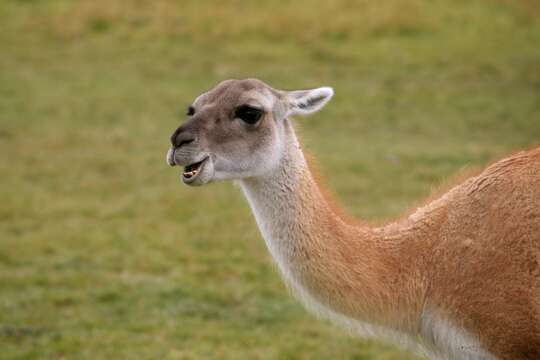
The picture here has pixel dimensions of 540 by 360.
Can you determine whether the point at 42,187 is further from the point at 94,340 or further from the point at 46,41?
the point at 46,41

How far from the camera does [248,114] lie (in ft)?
16.2

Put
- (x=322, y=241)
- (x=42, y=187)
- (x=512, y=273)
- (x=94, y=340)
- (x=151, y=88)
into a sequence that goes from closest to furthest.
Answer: (x=512, y=273), (x=322, y=241), (x=94, y=340), (x=42, y=187), (x=151, y=88)

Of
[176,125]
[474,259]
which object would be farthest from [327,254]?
[176,125]

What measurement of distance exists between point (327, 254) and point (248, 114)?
90cm

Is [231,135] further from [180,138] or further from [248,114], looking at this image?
[180,138]

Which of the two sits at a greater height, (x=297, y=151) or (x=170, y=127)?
(x=170, y=127)

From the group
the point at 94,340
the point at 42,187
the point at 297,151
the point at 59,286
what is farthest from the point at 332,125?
the point at 297,151

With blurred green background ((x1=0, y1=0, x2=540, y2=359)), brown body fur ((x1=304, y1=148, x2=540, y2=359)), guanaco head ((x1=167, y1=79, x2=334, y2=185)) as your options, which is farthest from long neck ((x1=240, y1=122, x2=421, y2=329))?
blurred green background ((x1=0, y1=0, x2=540, y2=359))

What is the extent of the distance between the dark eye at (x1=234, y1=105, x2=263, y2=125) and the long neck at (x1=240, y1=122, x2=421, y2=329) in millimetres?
276

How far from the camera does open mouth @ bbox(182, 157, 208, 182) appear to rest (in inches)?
187

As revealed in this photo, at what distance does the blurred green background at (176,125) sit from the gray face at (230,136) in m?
0.78

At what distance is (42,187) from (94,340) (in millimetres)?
5233

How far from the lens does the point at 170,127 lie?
52.1ft

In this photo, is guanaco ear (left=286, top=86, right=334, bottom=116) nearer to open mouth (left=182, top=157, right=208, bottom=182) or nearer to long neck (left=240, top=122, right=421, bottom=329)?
long neck (left=240, top=122, right=421, bottom=329)
